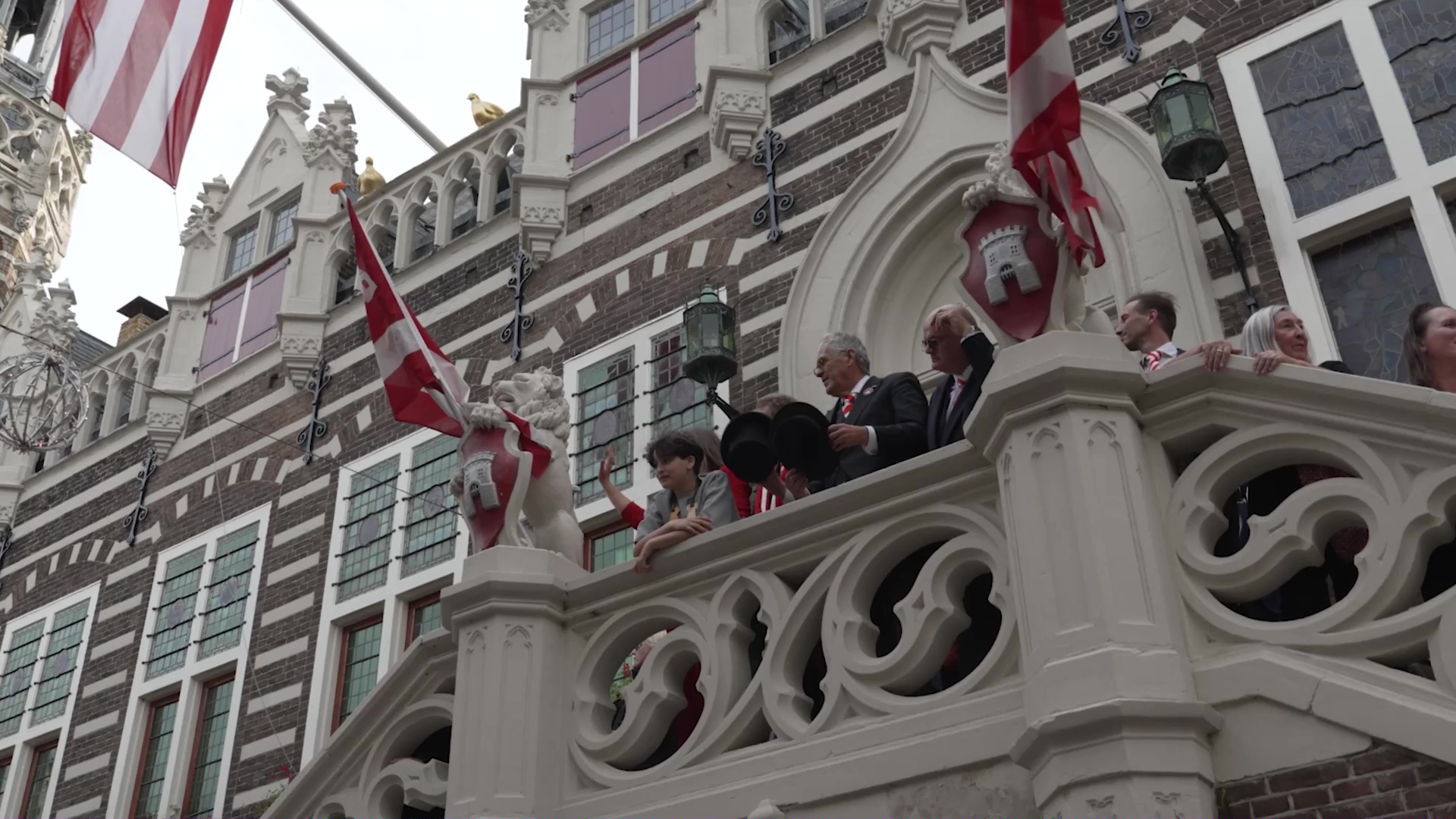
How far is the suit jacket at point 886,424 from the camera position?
17.4ft

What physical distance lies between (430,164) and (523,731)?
9.74 meters

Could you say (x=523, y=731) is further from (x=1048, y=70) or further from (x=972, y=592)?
(x=1048, y=70)

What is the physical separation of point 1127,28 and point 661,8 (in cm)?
527

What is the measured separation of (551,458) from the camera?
621 cm

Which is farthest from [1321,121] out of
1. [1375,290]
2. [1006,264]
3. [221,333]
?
[221,333]

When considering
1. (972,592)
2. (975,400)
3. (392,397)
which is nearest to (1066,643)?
(972,592)

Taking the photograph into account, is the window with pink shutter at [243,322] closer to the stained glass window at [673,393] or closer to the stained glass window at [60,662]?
the stained glass window at [60,662]

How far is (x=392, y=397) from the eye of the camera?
745 centimetres

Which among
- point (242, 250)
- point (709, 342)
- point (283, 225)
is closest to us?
point (709, 342)

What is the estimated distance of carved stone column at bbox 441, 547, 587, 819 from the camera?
534 centimetres

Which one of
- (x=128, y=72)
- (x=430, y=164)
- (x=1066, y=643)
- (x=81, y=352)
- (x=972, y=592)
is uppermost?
(x=81, y=352)

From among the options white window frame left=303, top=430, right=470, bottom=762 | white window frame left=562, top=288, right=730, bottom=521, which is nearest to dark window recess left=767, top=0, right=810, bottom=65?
white window frame left=562, top=288, right=730, bottom=521

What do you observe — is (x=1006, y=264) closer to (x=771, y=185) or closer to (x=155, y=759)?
(x=771, y=185)

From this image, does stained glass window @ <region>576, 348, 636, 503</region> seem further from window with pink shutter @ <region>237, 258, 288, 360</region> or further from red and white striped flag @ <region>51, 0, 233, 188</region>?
window with pink shutter @ <region>237, 258, 288, 360</region>
